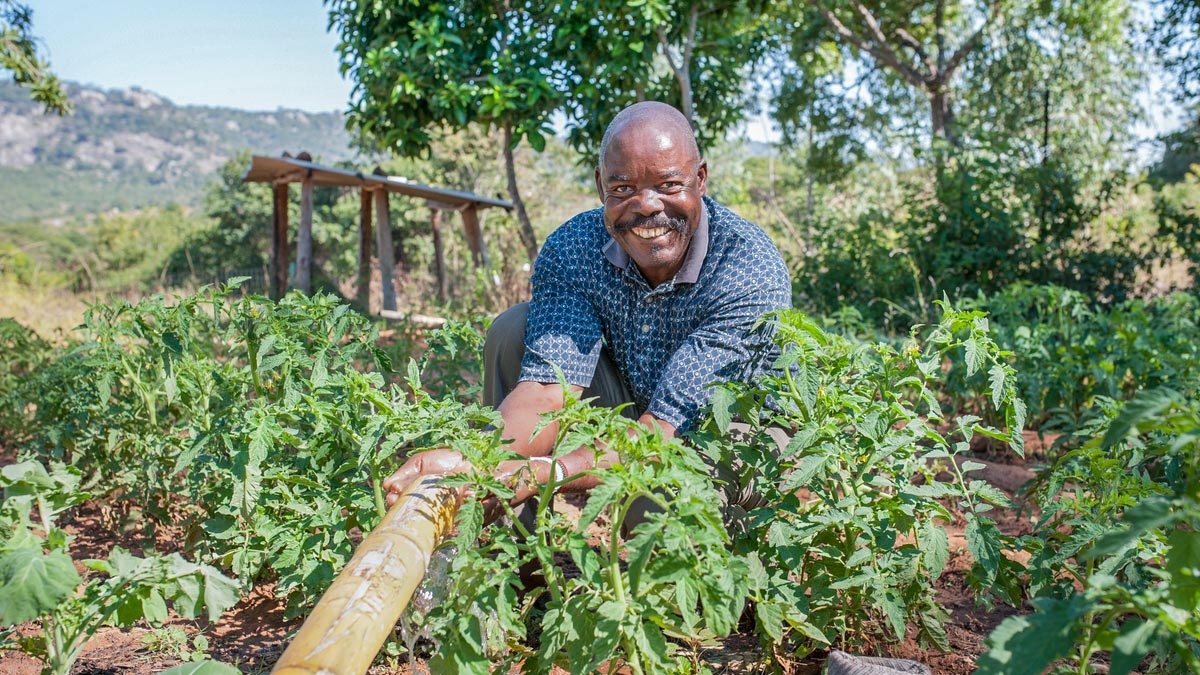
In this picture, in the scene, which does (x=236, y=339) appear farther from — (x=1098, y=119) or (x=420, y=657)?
(x=1098, y=119)

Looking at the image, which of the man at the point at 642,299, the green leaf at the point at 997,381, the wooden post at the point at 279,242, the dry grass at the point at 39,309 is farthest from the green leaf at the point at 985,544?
the wooden post at the point at 279,242

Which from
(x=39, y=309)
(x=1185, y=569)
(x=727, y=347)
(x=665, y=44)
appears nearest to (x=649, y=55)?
(x=665, y=44)

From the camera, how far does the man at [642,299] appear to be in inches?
88.4

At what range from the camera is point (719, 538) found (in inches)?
57.9

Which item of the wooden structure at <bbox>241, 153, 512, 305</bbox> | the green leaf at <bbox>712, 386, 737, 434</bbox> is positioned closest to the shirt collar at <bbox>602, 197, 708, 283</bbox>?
the green leaf at <bbox>712, 386, 737, 434</bbox>

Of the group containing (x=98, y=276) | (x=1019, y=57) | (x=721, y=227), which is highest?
(x=1019, y=57)

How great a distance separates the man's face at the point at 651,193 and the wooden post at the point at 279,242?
790 centimetres

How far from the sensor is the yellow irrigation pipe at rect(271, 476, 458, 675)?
4.27ft

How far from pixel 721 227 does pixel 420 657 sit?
4.52 feet

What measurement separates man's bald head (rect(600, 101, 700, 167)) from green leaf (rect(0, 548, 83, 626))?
1.53 metres

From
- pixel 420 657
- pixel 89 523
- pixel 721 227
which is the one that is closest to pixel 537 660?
pixel 420 657

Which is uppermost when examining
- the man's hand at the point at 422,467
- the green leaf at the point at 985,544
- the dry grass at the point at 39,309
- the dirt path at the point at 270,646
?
the man's hand at the point at 422,467

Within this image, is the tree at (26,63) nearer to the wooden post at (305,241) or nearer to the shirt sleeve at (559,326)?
the wooden post at (305,241)

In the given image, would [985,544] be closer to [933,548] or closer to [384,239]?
[933,548]
